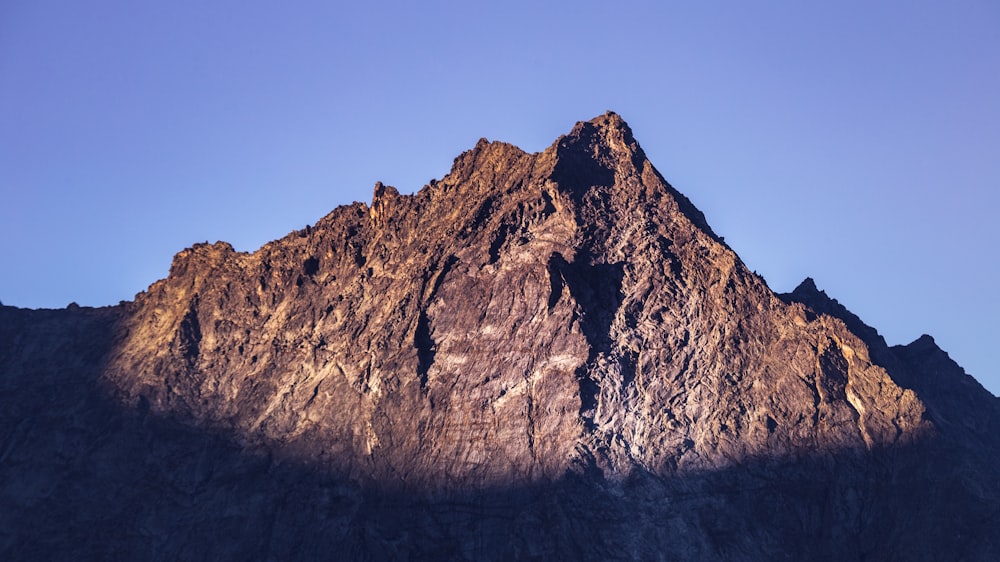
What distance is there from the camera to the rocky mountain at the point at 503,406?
6186 inches

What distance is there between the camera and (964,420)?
7131 inches

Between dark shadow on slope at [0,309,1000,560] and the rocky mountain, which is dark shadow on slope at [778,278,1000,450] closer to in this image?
the rocky mountain

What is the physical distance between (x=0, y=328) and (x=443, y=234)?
59.2m


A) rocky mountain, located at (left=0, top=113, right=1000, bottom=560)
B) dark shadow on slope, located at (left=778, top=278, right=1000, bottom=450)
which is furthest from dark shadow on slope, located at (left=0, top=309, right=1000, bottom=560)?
dark shadow on slope, located at (left=778, top=278, right=1000, bottom=450)

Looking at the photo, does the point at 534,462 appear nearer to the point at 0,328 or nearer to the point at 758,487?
the point at 758,487

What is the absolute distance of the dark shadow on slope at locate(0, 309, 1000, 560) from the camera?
154500mm

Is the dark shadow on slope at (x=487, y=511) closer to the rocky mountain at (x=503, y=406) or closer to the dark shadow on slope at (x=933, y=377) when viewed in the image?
the rocky mountain at (x=503, y=406)

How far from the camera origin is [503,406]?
537ft

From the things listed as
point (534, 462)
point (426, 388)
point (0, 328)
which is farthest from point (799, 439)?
point (0, 328)

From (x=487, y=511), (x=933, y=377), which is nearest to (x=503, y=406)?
(x=487, y=511)

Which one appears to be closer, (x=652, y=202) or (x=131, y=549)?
(x=131, y=549)

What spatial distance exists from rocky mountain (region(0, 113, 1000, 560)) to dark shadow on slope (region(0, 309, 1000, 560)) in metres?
0.24

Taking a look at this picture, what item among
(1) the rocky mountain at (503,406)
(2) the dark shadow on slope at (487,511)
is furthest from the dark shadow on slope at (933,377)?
(2) the dark shadow on slope at (487,511)

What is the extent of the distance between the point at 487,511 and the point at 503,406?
11832 millimetres
